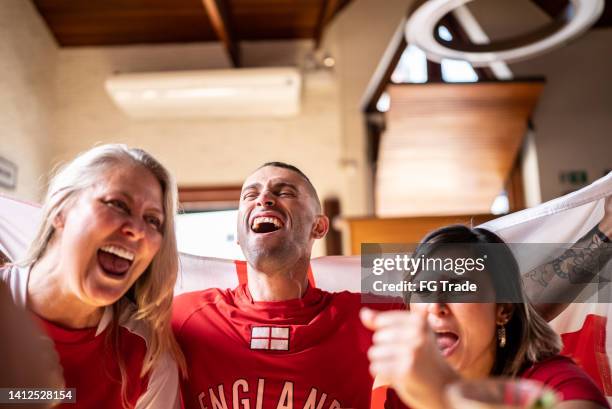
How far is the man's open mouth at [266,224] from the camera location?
133 cm

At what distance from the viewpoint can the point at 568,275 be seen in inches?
47.7

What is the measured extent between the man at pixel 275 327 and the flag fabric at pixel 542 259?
11cm

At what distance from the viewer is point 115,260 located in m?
1.04

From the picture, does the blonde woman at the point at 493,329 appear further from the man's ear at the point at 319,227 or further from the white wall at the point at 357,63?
the white wall at the point at 357,63

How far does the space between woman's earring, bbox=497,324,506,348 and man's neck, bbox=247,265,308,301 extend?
524 mm

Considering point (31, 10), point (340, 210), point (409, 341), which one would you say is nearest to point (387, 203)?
point (340, 210)

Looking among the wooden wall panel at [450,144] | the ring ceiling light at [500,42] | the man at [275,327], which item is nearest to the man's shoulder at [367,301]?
the man at [275,327]

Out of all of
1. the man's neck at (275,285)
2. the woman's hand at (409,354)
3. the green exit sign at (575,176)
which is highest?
the green exit sign at (575,176)

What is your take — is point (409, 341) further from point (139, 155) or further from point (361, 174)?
point (361, 174)

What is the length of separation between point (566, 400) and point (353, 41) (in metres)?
3.86

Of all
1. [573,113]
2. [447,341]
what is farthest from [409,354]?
[573,113]

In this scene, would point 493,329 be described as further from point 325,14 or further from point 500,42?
point 325,14

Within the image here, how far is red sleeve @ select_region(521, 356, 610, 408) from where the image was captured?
2.65 feet

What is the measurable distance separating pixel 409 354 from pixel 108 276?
615mm
